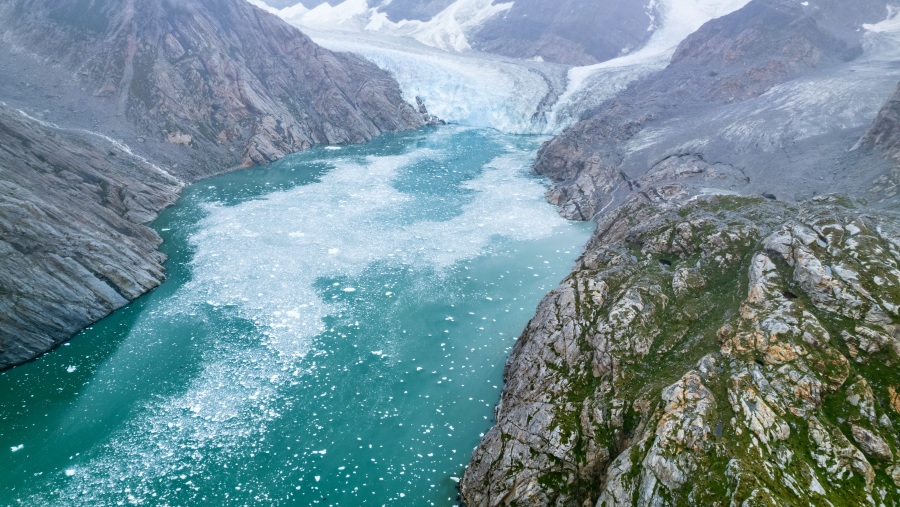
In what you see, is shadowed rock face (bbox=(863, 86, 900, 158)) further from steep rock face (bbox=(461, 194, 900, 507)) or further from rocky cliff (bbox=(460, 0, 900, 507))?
steep rock face (bbox=(461, 194, 900, 507))

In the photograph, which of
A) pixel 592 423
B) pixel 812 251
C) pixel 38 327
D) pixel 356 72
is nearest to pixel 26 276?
pixel 38 327

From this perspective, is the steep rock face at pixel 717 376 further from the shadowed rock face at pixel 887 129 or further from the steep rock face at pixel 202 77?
the steep rock face at pixel 202 77

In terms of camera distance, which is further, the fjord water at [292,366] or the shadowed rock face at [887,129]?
the shadowed rock face at [887,129]

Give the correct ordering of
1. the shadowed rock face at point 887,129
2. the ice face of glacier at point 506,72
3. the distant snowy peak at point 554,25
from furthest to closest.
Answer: the distant snowy peak at point 554,25 → the ice face of glacier at point 506,72 → the shadowed rock face at point 887,129

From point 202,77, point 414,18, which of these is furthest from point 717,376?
point 414,18

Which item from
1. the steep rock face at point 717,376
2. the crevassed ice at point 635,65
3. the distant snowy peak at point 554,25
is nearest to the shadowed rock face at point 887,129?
the steep rock face at point 717,376

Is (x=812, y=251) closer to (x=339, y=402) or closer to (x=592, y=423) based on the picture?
(x=592, y=423)

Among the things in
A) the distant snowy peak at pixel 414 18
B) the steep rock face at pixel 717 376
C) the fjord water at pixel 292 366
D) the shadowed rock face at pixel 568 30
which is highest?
the distant snowy peak at pixel 414 18
